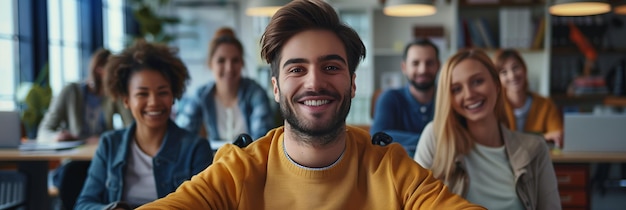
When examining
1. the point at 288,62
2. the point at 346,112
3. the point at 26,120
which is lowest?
the point at 26,120

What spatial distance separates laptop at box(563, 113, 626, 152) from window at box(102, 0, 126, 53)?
488cm

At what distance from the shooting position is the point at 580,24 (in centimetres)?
557

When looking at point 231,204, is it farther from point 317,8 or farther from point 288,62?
point 317,8

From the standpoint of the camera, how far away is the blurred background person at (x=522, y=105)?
351 centimetres

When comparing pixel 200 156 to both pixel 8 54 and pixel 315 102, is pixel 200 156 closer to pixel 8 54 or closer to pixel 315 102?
pixel 315 102

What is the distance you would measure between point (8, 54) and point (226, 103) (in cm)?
213

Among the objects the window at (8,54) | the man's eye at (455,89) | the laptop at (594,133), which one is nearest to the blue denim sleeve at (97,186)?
the man's eye at (455,89)

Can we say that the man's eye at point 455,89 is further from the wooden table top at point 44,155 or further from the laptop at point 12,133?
the laptop at point 12,133

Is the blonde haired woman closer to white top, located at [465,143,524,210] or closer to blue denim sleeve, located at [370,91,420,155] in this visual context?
white top, located at [465,143,524,210]

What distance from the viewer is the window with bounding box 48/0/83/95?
5176 millimetres

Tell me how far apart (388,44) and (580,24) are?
2.07 meters

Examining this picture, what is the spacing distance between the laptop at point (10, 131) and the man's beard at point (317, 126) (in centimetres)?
246

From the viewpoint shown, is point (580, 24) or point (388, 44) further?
point (388, 44)

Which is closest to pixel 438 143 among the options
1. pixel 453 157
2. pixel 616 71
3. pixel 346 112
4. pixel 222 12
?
pixel 453 157
